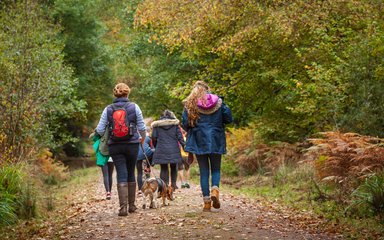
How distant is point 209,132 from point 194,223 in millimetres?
1804

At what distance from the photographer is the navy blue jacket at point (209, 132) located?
10484 millimetres

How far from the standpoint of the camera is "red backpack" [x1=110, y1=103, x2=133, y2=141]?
1039cm

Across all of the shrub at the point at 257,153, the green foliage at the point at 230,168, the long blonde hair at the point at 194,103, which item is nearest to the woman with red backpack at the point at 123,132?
the long blonde hair at the point at 194,103

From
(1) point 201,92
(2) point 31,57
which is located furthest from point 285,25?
(2) point 31,57

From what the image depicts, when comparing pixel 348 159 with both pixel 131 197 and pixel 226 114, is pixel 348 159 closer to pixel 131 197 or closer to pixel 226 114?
pixel 226 114

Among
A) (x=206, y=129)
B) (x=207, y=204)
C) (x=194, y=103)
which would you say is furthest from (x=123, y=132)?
(x=207, y=204)

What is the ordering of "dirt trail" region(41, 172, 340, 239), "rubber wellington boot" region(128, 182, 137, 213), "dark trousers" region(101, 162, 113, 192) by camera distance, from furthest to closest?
1. "dark trousers" region(101, 162, 113, 192)
2. "rubber wellington boot" region(128, 182, 137, 213)
3. "dirt trail" region(41, 172, 340, 239)

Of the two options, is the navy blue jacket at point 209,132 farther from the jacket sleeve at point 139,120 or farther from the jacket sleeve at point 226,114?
the jacket sleeve at point 139,120

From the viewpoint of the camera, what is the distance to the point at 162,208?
11523 millimetres

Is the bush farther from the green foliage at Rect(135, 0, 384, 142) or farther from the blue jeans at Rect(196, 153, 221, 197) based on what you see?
the green foliage at Rect(135, 0, 384, 142)

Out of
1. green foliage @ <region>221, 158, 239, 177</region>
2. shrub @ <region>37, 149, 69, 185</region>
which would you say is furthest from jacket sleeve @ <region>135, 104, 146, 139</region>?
shrub @ <region>37, 149, 69, 185</region>

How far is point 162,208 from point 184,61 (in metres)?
17.5

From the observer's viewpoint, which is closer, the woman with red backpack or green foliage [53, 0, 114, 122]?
the woman with red backpack

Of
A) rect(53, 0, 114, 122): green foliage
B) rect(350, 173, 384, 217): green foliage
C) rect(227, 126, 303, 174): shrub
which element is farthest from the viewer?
rect(53, 0, 114, 122): green foliage
